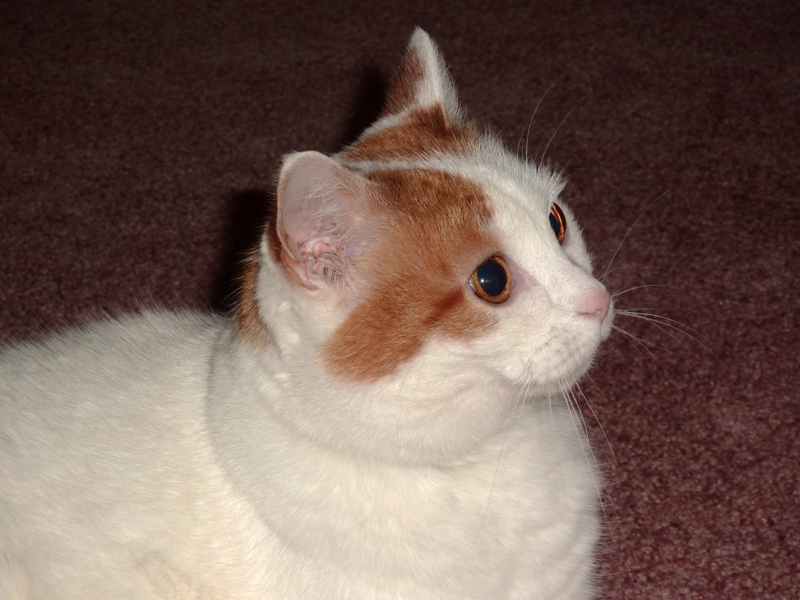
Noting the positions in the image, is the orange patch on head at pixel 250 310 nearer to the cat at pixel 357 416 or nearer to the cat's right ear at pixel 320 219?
the cat at pixel 357 416

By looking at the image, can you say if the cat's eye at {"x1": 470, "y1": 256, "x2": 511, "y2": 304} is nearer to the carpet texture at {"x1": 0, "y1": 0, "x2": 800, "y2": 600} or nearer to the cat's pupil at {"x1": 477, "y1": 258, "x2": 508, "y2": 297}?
the cat's pupil at {"x1": 477, "y1": 258, "x2": 508, "y2": 297}

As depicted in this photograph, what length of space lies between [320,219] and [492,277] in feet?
0.80

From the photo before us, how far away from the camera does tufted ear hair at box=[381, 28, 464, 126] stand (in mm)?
1438

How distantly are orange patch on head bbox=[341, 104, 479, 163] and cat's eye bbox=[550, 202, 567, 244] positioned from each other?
0.17m

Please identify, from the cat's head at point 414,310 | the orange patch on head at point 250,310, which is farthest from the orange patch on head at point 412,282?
the orange patch on head at point 250,310

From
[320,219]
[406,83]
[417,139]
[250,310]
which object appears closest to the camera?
[320,219]

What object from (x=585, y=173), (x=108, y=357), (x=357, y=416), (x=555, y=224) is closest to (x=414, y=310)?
(x=357, y=416)

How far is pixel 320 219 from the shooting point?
3.62 feet

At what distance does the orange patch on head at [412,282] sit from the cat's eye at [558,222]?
192 millimetres

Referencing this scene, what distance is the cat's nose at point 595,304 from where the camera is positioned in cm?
114

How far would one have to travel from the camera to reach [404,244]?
1161 millimetres

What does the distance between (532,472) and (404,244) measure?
42 centimetres

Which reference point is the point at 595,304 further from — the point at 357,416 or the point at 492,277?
the point at 357,416

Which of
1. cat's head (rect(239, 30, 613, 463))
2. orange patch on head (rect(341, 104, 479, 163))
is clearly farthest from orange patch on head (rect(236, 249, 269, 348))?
orange patch on head (rect(341, 104, 479, 163))
